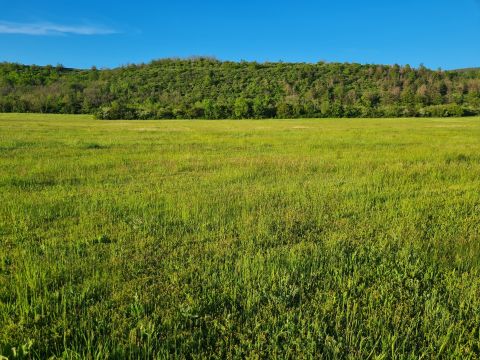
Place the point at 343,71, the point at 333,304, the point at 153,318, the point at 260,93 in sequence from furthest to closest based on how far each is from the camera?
the point at 343,71 < the point at 260,93 < the point at 333,304 < the point at 153,318

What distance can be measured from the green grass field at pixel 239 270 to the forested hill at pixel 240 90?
224ft

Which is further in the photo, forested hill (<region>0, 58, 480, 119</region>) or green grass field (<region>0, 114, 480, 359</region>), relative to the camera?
forested hill (<region>0, 58, 480, 119</region>)

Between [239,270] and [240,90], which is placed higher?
[240,90]

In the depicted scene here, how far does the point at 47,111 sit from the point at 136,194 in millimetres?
92248

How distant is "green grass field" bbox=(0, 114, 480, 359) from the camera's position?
3404 millimetres

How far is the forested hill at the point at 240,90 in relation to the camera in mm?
81625

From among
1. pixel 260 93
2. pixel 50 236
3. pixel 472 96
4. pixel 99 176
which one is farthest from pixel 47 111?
pixel 472 96

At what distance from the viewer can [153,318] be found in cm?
372

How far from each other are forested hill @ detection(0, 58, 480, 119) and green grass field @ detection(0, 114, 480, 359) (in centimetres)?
6820

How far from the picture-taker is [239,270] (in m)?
4.70

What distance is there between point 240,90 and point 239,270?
112m

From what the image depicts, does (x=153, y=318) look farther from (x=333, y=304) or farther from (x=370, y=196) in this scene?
(x=370, y=196)

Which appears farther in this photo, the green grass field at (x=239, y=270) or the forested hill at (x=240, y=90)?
the forested hill at (x=240, y=90)

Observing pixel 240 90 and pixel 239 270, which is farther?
pixel 240 90
